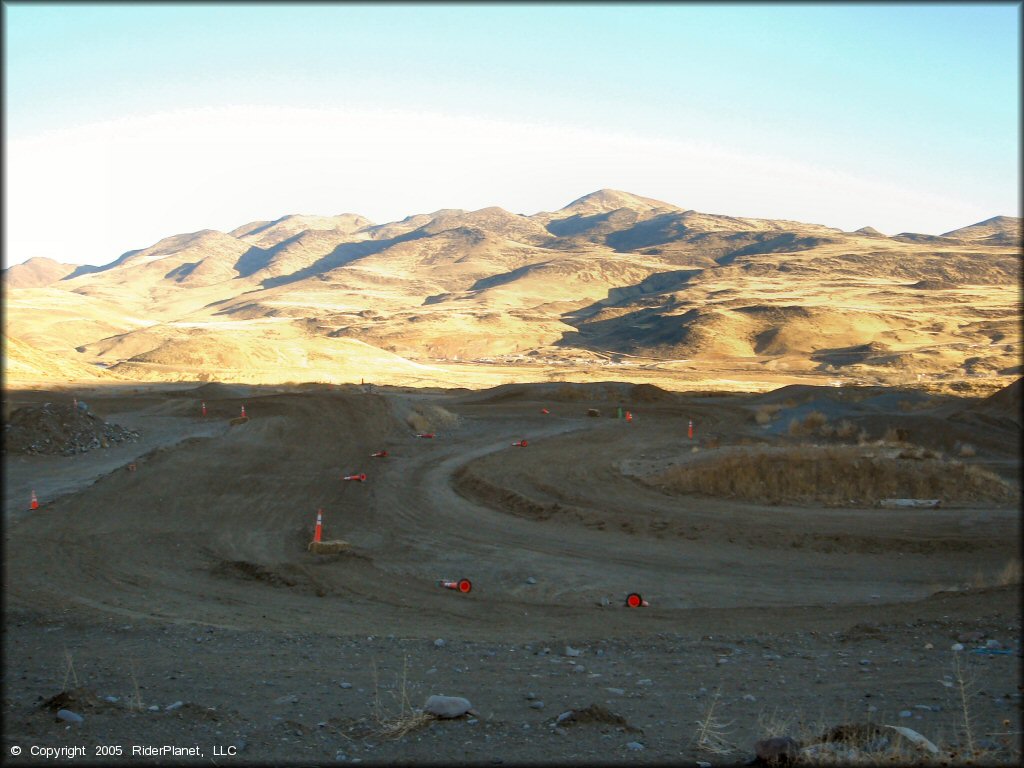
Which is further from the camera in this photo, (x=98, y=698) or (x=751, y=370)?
(x=751, y=370)

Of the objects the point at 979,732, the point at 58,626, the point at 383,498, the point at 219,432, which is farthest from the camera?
the point at 219,432

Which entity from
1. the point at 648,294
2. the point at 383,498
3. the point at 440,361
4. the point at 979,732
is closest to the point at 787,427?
the point at 383,498

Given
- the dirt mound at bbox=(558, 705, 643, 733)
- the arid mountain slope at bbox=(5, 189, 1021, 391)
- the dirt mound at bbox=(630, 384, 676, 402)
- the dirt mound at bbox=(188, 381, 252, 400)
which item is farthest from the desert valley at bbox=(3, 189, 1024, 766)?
the arid mountain slope at bbox=(5, 189, 1021, 391)

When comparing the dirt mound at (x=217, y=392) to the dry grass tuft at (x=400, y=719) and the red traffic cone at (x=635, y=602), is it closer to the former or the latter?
the red traffic cone at (x=635, y=602)

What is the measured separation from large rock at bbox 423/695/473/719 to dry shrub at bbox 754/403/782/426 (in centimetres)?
3329

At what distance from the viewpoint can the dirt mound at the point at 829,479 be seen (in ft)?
71.7

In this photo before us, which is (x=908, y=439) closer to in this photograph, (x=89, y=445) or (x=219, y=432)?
(x=219, y=432)

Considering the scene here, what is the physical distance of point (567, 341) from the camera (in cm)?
12244

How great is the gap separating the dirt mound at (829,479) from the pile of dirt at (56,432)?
779 inches

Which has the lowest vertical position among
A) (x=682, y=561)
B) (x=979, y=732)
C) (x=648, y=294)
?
(x=682, y=561)

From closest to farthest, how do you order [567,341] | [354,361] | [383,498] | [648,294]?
[383,498] < [354,361] < [567,341] < [648,294]

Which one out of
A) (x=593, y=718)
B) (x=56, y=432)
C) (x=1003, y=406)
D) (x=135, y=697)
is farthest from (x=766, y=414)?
(x=135, y=697)

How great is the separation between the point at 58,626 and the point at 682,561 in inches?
425

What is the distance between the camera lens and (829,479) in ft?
74.1
